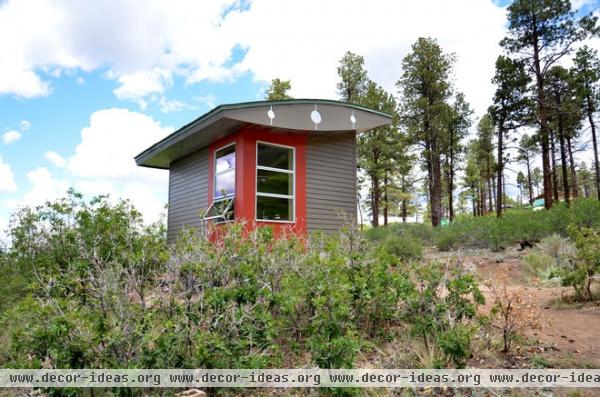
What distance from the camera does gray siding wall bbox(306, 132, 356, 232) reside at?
820 cm

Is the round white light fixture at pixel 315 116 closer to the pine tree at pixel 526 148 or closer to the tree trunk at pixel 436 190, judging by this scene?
the tree trunk at pixel 436 190

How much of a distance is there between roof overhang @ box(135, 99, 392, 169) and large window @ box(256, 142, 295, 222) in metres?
0.64

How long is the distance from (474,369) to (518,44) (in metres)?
17.7

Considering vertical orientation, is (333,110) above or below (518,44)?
below

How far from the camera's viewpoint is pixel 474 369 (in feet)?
8.07

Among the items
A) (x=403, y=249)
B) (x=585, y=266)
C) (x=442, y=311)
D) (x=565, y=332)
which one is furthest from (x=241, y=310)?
(x=403, y=249)

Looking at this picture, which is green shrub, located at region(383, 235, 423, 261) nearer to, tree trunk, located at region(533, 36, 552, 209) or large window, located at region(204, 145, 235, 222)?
large window, located at region(204, 145, 235, 222)

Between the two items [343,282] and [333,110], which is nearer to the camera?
[343,282]

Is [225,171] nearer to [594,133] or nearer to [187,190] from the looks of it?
[187,190]

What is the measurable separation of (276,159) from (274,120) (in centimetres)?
109

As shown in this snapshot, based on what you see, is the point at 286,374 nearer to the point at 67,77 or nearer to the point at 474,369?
the point at 474,369

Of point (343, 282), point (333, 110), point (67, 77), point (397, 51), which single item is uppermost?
point (397, 51)

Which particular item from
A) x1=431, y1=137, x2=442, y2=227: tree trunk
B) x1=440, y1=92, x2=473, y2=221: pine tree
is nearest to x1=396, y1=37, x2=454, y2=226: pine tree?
x1=431, y1=137, x2=442, y2=227: tree trunk

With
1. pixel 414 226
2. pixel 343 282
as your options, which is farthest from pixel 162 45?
pixel 414 226
